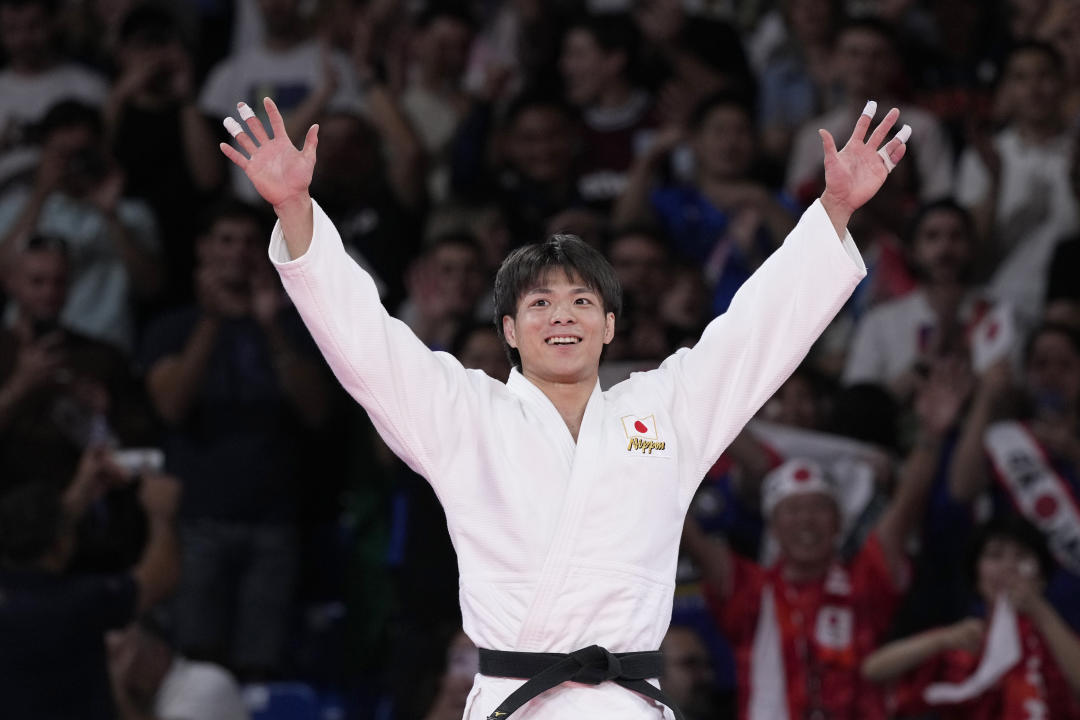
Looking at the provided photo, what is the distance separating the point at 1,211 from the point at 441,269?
2334 millimetres

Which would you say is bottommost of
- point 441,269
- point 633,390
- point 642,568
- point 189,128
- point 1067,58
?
point 642,568

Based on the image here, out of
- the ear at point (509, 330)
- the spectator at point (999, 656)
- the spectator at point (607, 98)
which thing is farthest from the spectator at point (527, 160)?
the ear at point (509, 330)

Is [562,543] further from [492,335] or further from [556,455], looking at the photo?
[492,335]

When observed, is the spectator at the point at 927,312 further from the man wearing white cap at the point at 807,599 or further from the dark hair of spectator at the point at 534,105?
the dark hair of spectator at the point at 534,105

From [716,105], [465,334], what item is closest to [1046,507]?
[465,334]

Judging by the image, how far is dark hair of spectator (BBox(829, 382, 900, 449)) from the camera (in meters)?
6.85

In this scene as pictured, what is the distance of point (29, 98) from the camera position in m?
8.61

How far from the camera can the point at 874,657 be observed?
6043mm

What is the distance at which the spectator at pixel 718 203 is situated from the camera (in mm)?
7672

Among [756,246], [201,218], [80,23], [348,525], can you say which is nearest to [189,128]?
[201,218]

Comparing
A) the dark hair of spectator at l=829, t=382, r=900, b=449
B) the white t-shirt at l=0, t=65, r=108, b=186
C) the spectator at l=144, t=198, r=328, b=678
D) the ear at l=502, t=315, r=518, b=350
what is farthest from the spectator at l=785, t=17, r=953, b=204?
the ear at l=502, t=315, r=518, b=350

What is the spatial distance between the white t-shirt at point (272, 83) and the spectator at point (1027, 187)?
3.18 m

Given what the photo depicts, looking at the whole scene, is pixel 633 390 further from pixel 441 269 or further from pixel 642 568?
pixel 441 269

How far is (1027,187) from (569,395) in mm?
4860
